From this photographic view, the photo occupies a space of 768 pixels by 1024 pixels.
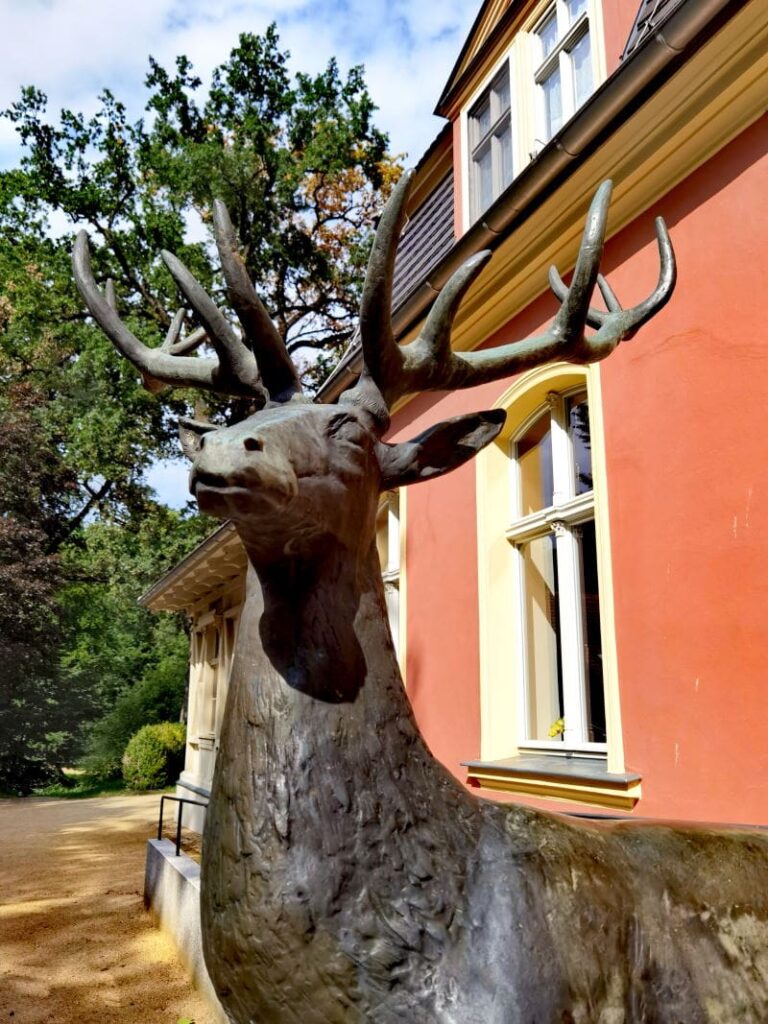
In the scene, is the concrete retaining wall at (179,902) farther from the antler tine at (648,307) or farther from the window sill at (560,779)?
the antler tine at (648,307)

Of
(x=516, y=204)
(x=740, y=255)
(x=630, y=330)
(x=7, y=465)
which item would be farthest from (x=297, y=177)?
(x=630, y=330)

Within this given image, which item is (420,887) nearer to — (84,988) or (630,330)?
(630,330)

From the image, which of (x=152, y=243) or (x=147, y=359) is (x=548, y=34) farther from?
(x=152, y=243)

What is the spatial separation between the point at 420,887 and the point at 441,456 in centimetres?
112

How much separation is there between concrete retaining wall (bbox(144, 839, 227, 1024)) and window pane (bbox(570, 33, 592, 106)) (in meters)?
6.46

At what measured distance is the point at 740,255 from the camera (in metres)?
3.83

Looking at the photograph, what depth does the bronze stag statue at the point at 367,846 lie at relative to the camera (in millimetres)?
1435

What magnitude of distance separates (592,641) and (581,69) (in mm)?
4483

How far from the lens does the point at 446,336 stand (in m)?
2.12

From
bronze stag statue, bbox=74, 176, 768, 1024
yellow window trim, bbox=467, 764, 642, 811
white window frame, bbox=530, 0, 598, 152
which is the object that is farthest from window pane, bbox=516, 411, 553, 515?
bronze stag statue, bbox=74, 176, 768, 1024

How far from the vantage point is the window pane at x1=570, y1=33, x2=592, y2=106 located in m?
5.86

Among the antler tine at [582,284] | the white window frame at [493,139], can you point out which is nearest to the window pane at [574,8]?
the white window frame at [493,139]

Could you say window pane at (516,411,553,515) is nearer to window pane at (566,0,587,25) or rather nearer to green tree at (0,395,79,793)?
window pane at (566,0,587,25)

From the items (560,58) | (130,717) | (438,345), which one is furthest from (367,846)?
(130,717)
